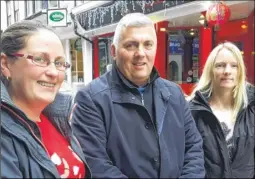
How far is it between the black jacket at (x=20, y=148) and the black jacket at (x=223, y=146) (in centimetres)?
119

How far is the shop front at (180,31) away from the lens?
6.45 m

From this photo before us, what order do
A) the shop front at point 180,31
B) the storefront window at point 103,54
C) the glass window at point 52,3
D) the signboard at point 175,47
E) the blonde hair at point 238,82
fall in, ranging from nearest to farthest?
the blonde hair at point 238,82, the shop front at point 180,31, the signboard at point 175,47, the glass window at point 52,3, the storefront window at point 103,54

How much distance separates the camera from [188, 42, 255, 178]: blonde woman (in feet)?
6.80

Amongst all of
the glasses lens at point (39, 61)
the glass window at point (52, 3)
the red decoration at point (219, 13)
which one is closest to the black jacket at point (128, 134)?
the glasses lens at point (39, 61)

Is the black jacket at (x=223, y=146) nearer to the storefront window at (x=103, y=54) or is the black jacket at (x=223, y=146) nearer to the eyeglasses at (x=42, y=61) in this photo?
the eyeglasses at (x=42, y=61)

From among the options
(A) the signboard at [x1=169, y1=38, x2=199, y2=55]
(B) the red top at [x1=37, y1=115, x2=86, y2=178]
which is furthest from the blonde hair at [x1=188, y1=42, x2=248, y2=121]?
(A) the signboard at [x1=169, y1=38, x2=199, y2=55]

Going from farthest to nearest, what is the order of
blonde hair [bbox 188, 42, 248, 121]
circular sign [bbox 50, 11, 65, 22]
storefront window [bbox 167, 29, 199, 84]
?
storefront window [bbox 167, 29, 199, 84] < circular sign [bbox 50, 11, 65, 22] < blonde hair [bbox 188, 42, 248, 121]

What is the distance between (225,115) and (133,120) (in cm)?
82

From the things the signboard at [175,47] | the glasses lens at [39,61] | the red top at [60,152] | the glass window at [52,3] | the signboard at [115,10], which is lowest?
the red top at [60,152]

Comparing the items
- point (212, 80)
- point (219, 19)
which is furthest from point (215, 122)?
point (219, 19)

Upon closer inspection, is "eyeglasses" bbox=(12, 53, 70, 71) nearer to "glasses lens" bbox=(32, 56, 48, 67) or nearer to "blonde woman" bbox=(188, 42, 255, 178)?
"glasses lens" bbox=(32, 56, 48, 67)

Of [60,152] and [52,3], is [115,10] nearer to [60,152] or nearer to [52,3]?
[52,3]

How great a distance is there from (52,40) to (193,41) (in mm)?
6869

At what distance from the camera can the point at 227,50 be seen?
2225mm
